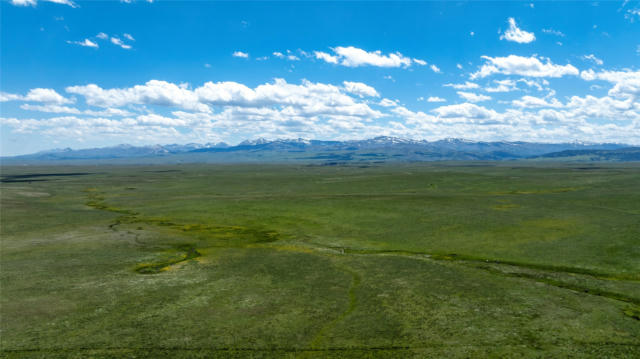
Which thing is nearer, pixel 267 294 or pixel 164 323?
pixel 164 323

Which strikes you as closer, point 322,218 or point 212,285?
point 212,285

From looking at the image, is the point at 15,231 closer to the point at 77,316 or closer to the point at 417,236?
the point at 77,316

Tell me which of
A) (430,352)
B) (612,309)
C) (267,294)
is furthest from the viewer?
(267,294)

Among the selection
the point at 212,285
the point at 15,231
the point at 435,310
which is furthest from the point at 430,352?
the point at 15,231

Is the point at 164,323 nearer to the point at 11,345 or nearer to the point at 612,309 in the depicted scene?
the point at 11,345

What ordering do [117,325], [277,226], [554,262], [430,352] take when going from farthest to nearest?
[277,226] < [554,262] < [117,325] < [430,352]

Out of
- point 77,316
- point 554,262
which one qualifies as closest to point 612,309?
point 554,262

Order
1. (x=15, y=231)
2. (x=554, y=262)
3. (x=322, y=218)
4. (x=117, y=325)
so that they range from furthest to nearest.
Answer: (x=322, y=218), (x=15, y=231), (x=554, y=262), (x=117, y=325)
